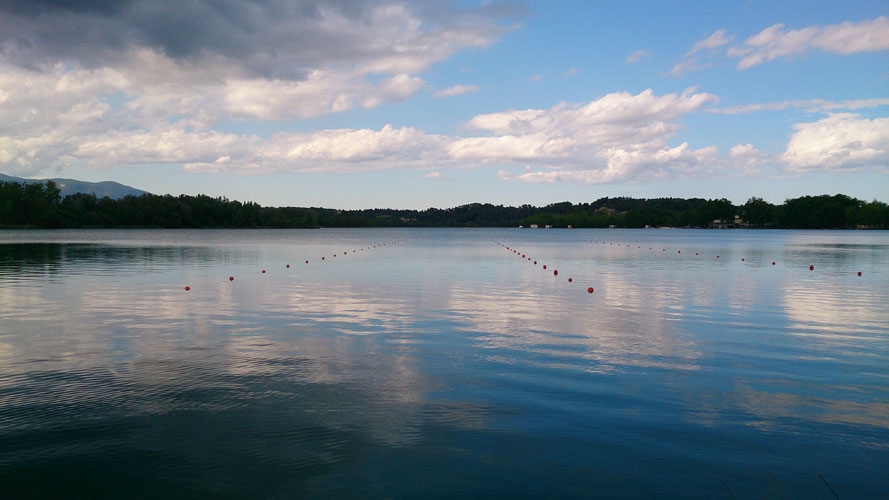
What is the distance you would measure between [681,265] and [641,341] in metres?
31.7

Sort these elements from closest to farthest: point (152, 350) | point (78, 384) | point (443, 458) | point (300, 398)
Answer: point (443, 458) < point (300, 398) < point (78, 384) < point (152, 350)

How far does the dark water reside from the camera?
24.1 feet

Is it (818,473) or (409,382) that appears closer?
(818,473)

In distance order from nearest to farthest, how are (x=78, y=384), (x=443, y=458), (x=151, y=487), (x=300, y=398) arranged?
(x=151, y=487) < (x=443, y=458) < (x=300, y=398) < (x=78, y=384)

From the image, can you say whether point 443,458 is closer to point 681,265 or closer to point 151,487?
point 151,487

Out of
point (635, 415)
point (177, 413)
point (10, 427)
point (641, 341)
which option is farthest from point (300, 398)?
point (641, 341)

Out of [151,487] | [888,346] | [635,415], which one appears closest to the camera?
[151,487]

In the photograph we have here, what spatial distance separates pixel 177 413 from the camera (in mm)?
9523

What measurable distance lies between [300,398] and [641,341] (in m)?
8.79

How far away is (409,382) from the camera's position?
1145 cm

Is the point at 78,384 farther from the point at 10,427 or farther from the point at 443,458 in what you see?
the point at 443,458

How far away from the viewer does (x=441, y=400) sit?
10305 mm

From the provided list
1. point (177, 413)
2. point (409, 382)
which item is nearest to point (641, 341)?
point (409, 382)

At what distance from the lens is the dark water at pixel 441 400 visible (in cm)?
734
